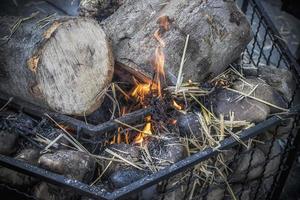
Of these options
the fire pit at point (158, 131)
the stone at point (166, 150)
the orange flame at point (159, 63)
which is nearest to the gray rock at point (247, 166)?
the fire pit at point (158, 131)

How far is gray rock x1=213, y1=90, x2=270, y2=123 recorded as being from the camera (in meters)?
3.82

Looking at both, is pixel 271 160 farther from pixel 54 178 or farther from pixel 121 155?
pixel 54 178

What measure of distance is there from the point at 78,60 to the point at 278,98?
187 centimetres

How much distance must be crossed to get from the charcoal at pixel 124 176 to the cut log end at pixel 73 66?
0.71 m

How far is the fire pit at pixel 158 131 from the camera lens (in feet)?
10.9

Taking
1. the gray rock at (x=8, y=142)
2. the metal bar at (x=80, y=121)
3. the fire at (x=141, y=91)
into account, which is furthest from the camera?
the fire at (x=141, y=91)

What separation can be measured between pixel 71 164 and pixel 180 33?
58.4 inches

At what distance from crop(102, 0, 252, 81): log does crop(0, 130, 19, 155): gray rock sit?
113 centimetres

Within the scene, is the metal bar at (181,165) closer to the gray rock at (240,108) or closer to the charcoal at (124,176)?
the gray rock at (240,108)

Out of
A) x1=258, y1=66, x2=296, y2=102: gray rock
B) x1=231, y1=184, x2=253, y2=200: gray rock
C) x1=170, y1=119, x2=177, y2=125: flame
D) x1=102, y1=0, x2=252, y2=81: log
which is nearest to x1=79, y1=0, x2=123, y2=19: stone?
x1=102, y1=0, x2=252, y2=81: log

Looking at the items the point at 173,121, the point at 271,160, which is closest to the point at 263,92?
the point at 271,160

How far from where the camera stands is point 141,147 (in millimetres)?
3518

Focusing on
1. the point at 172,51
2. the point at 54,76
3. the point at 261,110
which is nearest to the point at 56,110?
the point at 54,76

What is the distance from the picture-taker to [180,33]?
3.81 meters
